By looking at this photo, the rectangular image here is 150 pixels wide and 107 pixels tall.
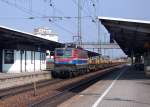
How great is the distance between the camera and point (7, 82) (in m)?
33.5

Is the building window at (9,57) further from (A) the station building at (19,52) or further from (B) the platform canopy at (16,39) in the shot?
(B) the platform canopy at (16,39)

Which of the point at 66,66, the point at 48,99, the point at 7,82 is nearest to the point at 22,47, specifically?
the point at 66,66

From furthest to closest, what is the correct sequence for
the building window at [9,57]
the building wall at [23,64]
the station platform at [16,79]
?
the building wall at [23,64]
the building window at [9,57]
the station platform at [16,79]

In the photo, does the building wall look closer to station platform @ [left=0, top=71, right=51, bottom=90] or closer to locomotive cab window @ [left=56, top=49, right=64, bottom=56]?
locomotive cab window @ [left=56, top=49, right=64, bottom=56]

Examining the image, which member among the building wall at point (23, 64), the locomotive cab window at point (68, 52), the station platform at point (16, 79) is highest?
the locomotive cab window at point (68, 52)

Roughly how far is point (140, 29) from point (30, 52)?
19.8 metres

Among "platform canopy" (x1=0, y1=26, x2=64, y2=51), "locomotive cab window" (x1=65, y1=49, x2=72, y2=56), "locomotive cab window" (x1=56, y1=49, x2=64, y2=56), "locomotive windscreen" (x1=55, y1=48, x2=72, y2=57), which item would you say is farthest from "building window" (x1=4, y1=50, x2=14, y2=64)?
"locomotive cab window" (x1=65, y1=49, x2=72, y2=56)

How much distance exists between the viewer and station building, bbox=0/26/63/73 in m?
43.1

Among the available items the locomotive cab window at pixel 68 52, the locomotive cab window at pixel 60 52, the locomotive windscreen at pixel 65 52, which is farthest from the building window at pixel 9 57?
the locomotive cab window at pixel 68 52

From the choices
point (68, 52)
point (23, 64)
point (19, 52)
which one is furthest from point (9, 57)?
point (68, 52)

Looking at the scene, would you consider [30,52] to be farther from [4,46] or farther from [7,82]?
[7,82]

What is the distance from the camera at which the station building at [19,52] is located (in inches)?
1697

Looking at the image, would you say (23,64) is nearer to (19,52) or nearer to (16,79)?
(19,52)

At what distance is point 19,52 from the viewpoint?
49938 mm
